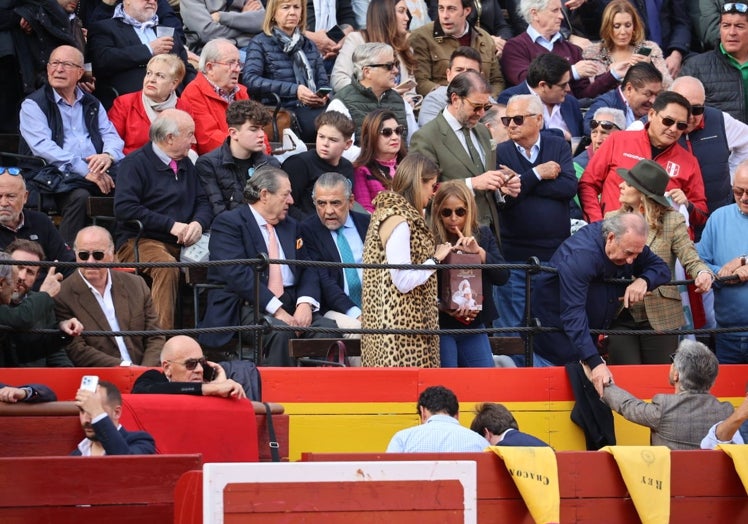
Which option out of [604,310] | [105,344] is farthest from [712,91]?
[105,344]

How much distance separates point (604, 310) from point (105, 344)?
3237 mm

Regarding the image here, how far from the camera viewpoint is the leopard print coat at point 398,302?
409 inches

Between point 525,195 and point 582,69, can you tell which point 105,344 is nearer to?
Answer: point 525,195

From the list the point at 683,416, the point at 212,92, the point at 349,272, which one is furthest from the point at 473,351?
the point at 212,92

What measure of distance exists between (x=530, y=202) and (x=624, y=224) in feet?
4.94

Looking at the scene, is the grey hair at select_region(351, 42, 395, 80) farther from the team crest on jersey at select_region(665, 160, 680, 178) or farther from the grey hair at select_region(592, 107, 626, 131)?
the team crest on jersey at select_region(665, 160, 680, 178)

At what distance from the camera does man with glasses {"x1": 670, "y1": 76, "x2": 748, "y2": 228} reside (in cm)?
1298

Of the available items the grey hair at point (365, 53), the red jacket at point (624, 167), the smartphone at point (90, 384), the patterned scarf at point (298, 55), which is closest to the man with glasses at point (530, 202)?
the red jacket at point (624, 167)

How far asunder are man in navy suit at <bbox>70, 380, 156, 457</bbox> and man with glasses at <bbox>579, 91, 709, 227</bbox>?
4.64m

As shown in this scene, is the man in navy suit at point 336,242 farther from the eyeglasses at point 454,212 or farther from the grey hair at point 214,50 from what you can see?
the grey hair at point 214,50

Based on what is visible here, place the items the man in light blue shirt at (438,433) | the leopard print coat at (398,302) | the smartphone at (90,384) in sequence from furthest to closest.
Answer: the leopard print coat at (398,302) < the man in light blue shirt at (438,433) < the smartphone at (90,384)

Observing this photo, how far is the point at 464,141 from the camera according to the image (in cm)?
1212

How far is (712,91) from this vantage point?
14.7 m

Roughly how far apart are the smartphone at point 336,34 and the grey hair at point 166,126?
3.30m
